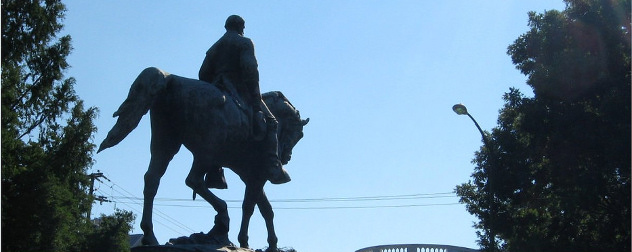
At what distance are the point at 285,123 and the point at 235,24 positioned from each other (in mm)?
1497

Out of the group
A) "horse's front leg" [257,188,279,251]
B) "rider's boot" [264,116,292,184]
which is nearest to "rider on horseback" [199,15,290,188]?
"rider's boot" [264,116,292,184]

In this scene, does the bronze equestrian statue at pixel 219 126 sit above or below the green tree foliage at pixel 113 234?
below

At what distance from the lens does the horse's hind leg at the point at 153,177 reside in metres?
11.7

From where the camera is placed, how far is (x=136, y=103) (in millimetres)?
11734

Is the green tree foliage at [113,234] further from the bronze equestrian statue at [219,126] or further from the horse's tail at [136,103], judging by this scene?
the horse's tail at [136,103]

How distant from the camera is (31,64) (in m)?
30.0

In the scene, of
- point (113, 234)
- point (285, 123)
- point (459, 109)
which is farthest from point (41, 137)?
point (285, 123)

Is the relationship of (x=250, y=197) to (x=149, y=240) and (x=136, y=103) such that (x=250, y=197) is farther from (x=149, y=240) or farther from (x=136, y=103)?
(x=136, y=103)

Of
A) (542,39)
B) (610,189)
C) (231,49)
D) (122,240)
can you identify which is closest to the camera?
(231,49)

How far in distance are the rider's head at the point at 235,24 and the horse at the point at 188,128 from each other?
37.1 inches

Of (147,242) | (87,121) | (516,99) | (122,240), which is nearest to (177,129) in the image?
(147,242)

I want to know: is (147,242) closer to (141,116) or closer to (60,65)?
(141,116)

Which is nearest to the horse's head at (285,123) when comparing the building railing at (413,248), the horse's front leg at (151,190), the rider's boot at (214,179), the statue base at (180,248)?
the rider's boot at (214,179)

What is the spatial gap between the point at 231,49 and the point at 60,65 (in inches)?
727
